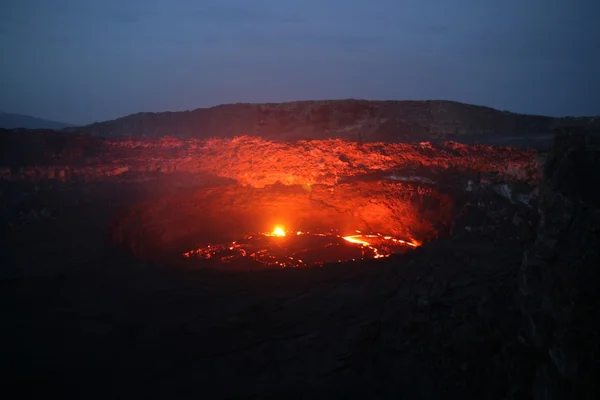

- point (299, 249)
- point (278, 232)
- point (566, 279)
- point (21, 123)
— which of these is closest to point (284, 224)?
point (278, 232)

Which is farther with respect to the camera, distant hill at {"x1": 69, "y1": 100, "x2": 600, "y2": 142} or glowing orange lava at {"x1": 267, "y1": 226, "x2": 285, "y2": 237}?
distant hill at {"x1": 69, "y1": 100, "x2": 600, "y2": 142}

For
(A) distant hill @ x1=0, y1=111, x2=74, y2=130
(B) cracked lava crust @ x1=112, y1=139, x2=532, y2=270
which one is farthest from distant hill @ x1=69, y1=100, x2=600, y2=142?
(A) distant hill @ x1=0, y1=111, x2=74, y2=130

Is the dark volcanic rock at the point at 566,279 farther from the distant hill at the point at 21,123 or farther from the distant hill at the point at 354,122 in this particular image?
the distant hill at the point at 21,123

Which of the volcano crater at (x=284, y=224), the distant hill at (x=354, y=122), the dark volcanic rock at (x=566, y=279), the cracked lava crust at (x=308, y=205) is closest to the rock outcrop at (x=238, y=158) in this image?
the cracked lava crust at (x=308, y=205)

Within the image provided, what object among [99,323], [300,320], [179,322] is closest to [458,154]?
[300,320]

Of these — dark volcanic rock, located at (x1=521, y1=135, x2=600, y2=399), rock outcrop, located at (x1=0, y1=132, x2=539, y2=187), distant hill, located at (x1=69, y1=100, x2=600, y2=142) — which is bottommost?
dark volcanic rock, located at (x1=521, y1=135, x2=600, y2=399)

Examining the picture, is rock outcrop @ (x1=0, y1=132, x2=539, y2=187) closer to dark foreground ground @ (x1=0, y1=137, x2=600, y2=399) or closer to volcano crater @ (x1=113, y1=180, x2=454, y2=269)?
volcano crater @ (x1=113, y1=180, x2=454, y2=269)

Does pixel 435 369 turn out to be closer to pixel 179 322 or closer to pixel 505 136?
pixel 179 322
